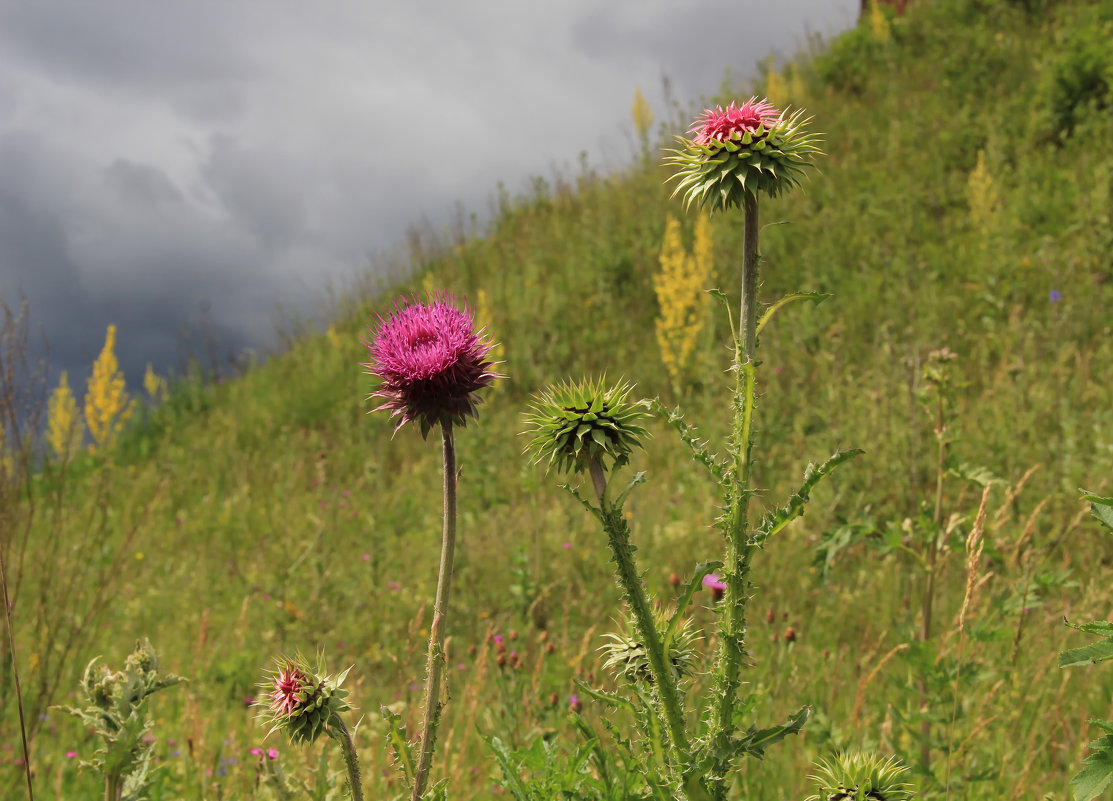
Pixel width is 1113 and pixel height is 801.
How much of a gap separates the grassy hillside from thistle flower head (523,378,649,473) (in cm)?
47

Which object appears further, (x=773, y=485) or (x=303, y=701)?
(x=773, y=485)

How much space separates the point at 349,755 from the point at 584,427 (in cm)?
79

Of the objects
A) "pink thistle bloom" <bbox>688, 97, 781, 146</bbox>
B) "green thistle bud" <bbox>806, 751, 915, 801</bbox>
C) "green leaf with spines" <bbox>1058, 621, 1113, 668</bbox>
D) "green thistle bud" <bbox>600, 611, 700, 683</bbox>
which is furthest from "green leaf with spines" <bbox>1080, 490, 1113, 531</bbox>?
"pink thistle bloom" <bbox>688, 97, 781, 146</bbox>

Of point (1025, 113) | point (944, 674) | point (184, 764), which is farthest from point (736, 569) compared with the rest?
point (1025, 113)

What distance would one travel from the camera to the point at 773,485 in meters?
5.69

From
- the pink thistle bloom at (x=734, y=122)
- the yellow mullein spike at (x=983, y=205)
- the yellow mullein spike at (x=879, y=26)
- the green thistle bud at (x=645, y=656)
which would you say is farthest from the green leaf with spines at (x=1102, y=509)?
the yellow mullein spike at (x=879, y=26)

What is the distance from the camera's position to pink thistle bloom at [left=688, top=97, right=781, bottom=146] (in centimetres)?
147

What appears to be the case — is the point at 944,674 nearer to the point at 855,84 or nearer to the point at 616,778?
the point at 616,778

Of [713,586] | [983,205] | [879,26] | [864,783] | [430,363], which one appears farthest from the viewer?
[879,26]

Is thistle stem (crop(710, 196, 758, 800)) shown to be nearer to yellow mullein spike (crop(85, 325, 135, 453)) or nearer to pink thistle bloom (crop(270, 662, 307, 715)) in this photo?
pink thistle bloom (crop(270, 662, 307, 715))

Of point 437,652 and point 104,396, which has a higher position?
point 104,396

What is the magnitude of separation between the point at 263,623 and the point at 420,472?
2847 mm

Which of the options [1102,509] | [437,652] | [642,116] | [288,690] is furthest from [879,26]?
[288,690]

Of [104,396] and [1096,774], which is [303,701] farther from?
[104,396]
